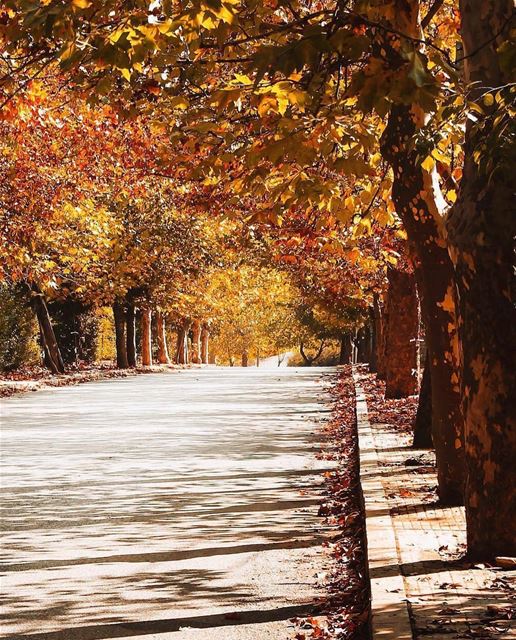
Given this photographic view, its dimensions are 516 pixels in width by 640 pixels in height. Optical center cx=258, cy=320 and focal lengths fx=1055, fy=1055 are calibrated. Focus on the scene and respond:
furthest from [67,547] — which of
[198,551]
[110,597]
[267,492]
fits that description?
[267,492]

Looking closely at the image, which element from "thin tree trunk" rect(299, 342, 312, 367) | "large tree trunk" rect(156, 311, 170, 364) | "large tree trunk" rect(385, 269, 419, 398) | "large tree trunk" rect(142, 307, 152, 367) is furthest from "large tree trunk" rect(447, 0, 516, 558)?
"thin tree trunk" rect(299, 342, 312, 367)

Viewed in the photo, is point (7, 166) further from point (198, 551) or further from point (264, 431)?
point (198, 551)

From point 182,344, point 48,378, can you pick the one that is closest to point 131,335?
point 48,378

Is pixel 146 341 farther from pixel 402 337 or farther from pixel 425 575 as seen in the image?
pixel 425 575

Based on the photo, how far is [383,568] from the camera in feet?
20.7

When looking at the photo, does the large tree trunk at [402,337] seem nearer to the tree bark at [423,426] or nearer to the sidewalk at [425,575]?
the tree bark at [423,426]

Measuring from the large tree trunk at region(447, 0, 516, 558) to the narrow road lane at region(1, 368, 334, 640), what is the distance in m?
1.25

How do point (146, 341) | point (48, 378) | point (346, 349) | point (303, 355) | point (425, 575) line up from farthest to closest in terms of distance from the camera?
1. point (303, 355)
2. point (346, 349)
3. point (146, 341)
4. point (48, 378)
5. point (425, 575)

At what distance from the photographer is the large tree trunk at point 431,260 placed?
9203mm

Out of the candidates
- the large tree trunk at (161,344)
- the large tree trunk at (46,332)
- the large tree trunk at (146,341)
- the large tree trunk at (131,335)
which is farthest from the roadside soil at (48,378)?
the large tree trunk at (161,344)

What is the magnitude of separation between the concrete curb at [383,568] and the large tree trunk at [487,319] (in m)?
0.60

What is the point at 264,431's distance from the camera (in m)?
17.5

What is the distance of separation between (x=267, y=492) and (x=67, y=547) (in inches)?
124

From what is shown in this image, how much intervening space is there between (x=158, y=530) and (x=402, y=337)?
12.9 metres
